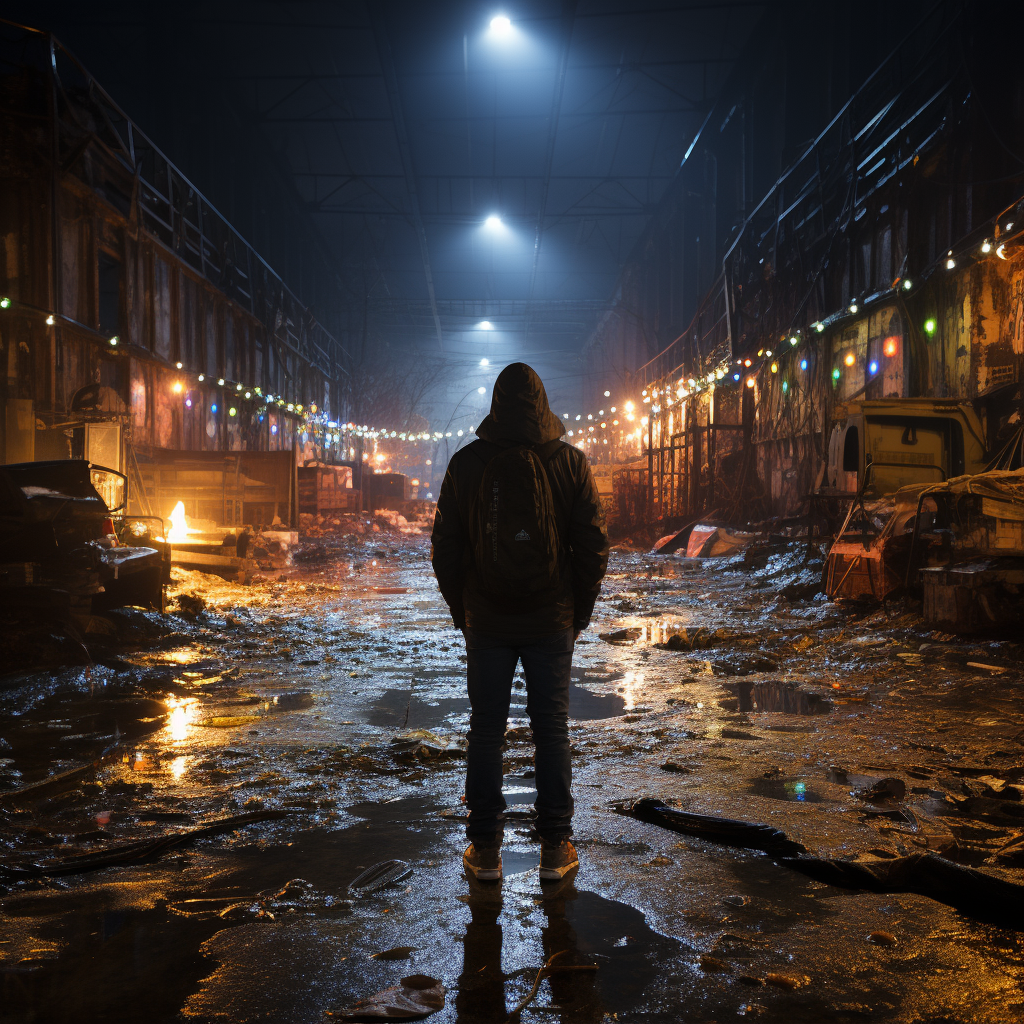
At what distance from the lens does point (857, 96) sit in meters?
16.0

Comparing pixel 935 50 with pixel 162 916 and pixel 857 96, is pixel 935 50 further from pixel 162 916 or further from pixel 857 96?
pixel 162 916

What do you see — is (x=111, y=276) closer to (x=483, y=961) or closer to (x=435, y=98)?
(x=435, y=98)

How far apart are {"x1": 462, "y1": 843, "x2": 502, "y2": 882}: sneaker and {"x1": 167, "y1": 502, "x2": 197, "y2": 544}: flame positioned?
43.1 feet

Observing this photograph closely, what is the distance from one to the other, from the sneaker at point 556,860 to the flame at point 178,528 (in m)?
13.2

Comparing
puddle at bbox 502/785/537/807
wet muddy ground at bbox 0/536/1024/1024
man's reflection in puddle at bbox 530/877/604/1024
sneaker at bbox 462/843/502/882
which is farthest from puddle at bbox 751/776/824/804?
sneaker at bbox 462/843/502/882

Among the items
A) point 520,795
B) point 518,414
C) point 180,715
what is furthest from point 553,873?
point 180,715

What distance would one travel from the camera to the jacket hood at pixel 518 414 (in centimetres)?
326

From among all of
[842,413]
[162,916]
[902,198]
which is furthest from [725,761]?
[902,198]

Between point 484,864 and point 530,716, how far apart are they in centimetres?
54

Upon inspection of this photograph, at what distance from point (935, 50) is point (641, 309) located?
26.6 m

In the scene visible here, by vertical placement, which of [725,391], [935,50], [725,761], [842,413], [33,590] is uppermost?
[935,50]

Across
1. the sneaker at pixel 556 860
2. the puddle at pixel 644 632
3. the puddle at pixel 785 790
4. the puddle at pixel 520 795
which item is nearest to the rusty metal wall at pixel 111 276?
the puddle at pixel 644 632

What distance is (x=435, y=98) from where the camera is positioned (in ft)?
83.2

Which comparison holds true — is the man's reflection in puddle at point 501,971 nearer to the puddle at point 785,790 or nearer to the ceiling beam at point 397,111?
the puddle at point 785,790
